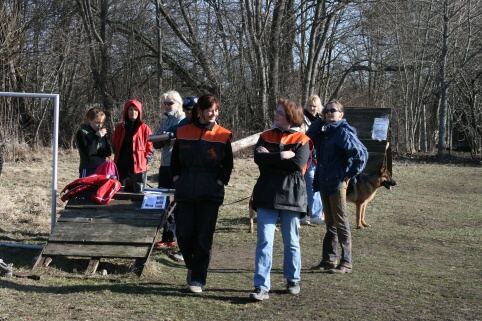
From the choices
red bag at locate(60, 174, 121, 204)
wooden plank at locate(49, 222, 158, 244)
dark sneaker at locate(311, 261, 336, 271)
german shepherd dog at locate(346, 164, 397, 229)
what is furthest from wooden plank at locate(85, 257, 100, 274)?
german shepherd dog at locate(346, 164, 397, 229)

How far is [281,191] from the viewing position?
5891mm

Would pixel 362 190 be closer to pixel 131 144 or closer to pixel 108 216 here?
pixel 131 144

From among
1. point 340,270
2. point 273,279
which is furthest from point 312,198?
point 273,279

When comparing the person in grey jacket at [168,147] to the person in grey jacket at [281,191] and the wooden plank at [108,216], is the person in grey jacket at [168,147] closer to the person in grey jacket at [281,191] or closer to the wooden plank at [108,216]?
the wooden plank at [108,216]

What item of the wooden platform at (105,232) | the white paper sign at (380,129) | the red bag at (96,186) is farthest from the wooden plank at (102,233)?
the white paper sign at (380,129)

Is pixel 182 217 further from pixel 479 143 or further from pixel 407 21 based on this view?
pixel 407 21

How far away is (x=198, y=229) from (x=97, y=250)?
1441mm

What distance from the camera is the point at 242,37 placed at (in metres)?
22.5

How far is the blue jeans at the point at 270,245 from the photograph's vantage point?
5801 mm

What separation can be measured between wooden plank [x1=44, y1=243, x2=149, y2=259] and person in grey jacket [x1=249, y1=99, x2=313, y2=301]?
155 centimetres

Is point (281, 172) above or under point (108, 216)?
above

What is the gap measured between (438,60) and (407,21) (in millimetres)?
2241

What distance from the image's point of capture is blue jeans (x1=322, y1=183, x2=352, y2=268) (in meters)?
7.07

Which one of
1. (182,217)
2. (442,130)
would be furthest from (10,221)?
(442,130)
